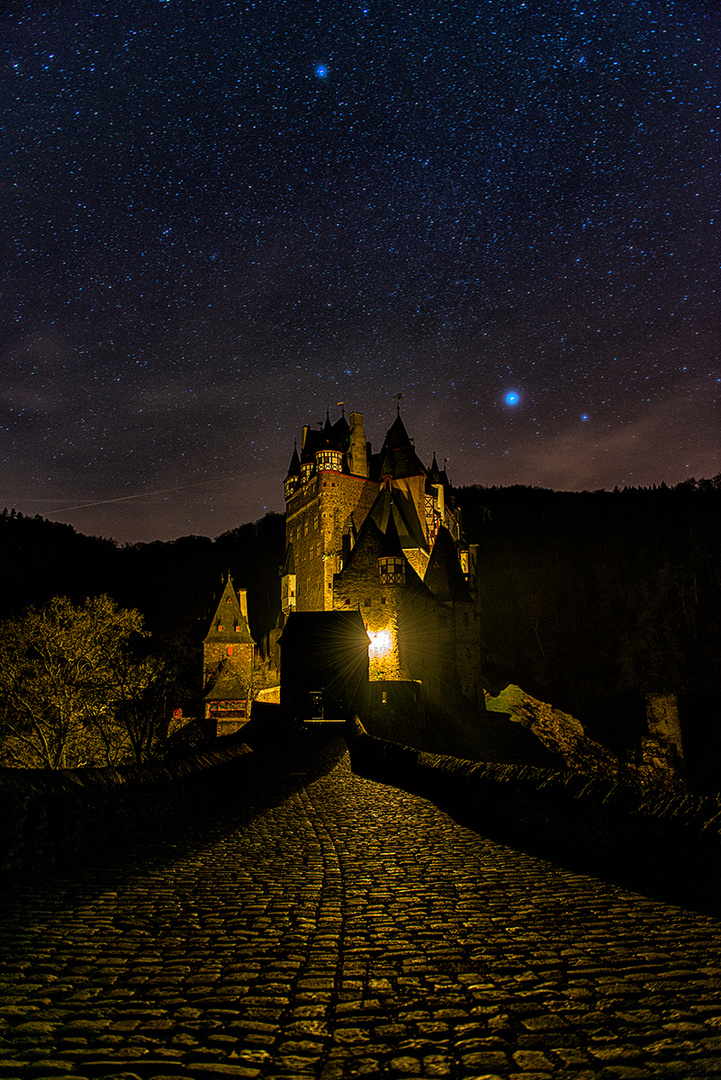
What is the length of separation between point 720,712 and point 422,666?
2143cm

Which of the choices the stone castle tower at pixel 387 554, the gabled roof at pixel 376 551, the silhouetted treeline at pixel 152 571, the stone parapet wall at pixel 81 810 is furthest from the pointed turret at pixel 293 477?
the stone parapet wall at pixel 81 810

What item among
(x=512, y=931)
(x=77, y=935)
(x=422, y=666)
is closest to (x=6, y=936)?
(x=77, y=935)

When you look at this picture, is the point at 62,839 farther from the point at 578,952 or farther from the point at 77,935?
the point at 578,952

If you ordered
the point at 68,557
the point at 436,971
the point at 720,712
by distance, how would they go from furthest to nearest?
1. the point at 68,557
2. the point at 720,712
3. the point at 436,971

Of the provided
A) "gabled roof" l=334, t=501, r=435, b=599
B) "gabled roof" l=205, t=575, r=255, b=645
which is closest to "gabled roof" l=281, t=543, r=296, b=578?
"gabled roof" l=205, t=575, r=255, b=645

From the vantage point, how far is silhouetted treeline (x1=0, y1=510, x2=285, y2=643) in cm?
6794

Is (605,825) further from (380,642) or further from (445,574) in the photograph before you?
(445,574)

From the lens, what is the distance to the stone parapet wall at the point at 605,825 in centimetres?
605

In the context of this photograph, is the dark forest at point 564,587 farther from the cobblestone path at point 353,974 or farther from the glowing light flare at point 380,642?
the cobblestone path at point 353,974

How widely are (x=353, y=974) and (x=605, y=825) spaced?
3992mm

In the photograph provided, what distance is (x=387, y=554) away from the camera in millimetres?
41281

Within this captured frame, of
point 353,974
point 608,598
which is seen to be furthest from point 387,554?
point 608,598

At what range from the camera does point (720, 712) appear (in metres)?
46.4

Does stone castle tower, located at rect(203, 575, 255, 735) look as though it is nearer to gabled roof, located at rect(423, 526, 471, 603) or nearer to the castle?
the castle
